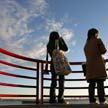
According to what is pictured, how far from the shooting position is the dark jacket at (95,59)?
21.9 ft

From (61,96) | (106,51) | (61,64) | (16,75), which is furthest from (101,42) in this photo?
(16,75)

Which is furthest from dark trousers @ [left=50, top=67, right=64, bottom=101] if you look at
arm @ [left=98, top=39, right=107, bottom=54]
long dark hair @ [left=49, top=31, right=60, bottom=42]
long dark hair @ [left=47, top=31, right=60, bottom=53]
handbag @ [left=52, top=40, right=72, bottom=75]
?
arm @ [left=98, top=39, right=107, bottom=54]

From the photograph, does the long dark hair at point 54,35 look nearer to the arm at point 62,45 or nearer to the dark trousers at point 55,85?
the arm at point 62,45

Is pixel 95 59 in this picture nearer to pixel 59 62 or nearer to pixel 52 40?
pixel 59 62

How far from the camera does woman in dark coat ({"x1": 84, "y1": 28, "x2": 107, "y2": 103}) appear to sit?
6675 millimetres

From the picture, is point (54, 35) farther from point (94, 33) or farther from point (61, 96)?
point (61, 96)

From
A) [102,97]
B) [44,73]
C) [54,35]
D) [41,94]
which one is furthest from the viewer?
[41,94]

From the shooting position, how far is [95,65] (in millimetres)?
6762

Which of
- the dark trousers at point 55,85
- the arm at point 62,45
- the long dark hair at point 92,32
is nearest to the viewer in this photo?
the long dark hair at point 92,32

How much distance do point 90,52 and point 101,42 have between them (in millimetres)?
340

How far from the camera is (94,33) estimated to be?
22.3ft

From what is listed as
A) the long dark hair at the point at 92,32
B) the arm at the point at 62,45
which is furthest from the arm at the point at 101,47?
the arm at the point at 62,45

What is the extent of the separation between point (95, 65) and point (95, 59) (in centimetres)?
14

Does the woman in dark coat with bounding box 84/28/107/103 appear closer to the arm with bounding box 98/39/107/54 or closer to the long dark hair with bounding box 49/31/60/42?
the arm with bounding box 98/39/107/54
